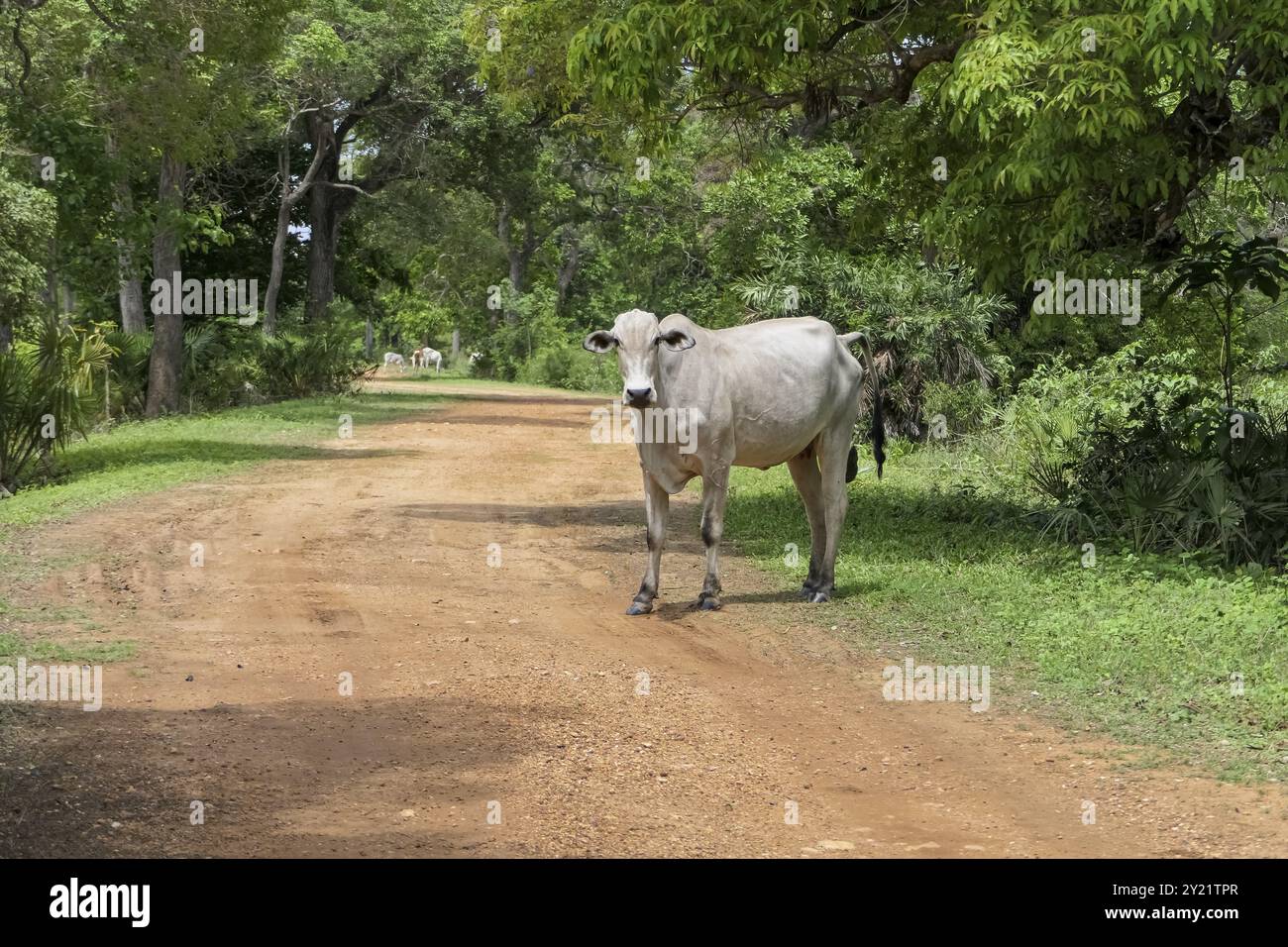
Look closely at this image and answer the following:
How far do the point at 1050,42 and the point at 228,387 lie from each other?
23436 millimetres

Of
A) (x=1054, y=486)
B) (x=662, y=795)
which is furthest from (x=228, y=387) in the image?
(x=662, y=795)

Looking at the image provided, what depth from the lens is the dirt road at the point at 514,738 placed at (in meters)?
6.05

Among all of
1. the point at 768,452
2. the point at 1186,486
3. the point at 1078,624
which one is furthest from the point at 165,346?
the point at 1078,624

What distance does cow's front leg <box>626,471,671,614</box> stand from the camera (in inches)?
427

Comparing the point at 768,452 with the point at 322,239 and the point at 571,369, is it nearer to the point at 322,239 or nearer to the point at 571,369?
the point at 322,239

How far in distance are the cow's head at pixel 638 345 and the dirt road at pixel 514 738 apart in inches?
62.5

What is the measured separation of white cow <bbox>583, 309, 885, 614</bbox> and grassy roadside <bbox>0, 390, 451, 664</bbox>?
371 cm

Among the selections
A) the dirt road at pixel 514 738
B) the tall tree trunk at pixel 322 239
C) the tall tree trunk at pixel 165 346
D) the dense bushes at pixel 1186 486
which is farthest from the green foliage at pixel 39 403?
the tall tree trunk at pixel 322 239

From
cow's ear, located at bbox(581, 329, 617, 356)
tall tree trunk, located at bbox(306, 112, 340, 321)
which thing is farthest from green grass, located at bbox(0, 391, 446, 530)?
cow's ear, located at bbox(581, 329, 617, 356)

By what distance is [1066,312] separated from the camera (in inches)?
530

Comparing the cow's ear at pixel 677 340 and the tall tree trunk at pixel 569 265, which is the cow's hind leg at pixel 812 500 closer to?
the cow's ear at pixel 677 340

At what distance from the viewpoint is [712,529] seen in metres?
11.1

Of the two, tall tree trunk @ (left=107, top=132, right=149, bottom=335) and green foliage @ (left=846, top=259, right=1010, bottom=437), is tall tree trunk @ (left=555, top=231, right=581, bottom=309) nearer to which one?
tall tree trunk @ (left=107, top=132, right=149, bottom=335)
